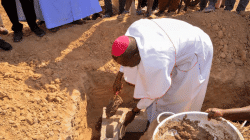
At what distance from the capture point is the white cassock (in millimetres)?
1342

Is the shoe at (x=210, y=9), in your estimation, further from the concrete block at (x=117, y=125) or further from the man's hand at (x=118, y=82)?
the man's hand at (x=118, y=82)

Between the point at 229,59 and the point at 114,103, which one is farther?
the point at 229,59

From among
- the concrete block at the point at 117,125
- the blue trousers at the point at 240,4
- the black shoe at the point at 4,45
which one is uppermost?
the blue trousers at the point at 240,4

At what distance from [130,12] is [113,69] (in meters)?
1.98

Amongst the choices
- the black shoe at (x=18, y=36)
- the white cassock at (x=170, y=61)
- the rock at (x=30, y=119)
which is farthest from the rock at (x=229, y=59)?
the black shoe at (x=18, y=36)

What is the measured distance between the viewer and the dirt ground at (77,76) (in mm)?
2010

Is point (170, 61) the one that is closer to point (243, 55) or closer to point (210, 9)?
point (243, 55)

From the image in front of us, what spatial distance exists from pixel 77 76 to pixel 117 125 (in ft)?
3.22

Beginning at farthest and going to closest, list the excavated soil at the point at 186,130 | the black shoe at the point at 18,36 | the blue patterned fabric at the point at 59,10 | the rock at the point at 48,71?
1. the blue patterned fabric at the point at 59,10
2. the black shoe at the point at 18,36
3. the rock at the point at 48,71
4. the excavated soil at the point at 186,130

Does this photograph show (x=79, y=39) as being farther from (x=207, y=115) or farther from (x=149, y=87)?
(x=207, y=115)

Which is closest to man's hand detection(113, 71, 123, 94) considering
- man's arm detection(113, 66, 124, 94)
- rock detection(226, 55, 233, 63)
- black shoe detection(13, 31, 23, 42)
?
man's arm detection(113, 66, 124, 94)

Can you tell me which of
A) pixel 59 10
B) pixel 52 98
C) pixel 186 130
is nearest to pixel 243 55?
pixel 186 130

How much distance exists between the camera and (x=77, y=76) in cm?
263

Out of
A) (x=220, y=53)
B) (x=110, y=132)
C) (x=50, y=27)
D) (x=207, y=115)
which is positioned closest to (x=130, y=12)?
(x=50, y=27)
